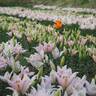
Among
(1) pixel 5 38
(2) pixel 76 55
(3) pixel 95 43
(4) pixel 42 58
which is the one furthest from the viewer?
(1) pixel 5 38

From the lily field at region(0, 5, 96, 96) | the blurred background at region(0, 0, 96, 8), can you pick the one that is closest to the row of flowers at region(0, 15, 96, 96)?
the lily field at region(0, 5, 96, 96)

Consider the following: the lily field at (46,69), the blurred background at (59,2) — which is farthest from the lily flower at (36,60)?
the blurred background at (59,2)

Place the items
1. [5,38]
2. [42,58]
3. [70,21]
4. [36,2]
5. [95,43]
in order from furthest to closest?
[36,2]
[70,21]
[5,38]
[95,43]
[42,58]

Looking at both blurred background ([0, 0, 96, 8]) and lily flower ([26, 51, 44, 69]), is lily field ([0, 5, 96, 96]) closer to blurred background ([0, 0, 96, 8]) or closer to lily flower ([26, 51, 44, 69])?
lily flower ([26, 51, 44, 69])

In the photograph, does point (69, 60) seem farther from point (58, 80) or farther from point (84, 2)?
point (84, 2)

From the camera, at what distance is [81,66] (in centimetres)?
468

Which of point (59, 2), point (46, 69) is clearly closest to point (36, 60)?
point (46, 69)

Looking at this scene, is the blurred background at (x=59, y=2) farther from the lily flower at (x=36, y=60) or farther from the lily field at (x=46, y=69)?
the lily flower at (x=36, y=60)

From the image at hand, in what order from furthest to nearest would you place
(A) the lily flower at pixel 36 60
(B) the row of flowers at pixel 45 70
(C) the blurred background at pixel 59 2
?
(C) the blurred background at pixel 59 2 → (A) the lily flower at pixel 36 60 → (B) the row of flowers at pixel 45 70

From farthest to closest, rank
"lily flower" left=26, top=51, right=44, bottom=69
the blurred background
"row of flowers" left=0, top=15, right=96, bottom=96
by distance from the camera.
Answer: the blurred background, "lily flower" left=26, top=51, right=44, bottom=69, "row of flowers" left=0, top=15, right=96, bottom=96

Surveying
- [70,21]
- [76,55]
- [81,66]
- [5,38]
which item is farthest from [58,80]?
[70,21]

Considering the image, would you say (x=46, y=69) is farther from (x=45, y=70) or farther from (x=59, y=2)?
(x=59, y=2)

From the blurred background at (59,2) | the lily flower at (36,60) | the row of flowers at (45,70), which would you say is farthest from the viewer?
the blurred background at (59,2)

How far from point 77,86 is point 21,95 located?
446 millimetres
